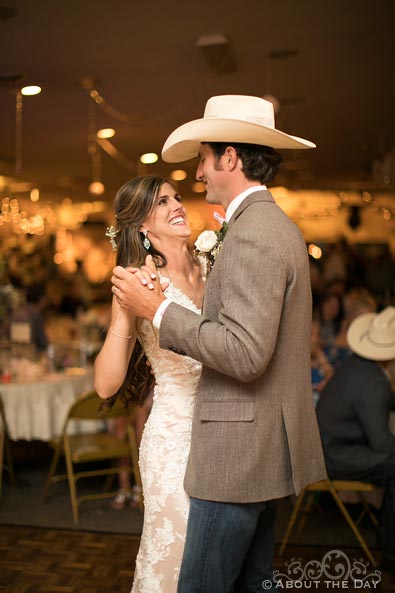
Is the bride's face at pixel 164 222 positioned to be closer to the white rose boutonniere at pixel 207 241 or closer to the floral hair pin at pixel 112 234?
the floral hair pin at pixel 112 234

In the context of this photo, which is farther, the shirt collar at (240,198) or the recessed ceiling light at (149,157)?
the recessed ceiling light at (149,157)

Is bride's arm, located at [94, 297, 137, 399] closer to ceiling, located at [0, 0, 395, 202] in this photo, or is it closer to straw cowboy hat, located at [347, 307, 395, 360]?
straw cowboy hat, located at [347, 307, 395, 360]

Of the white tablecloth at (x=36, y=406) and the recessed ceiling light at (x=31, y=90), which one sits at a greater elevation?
the recessed ceiling light at (x=31, y=90)

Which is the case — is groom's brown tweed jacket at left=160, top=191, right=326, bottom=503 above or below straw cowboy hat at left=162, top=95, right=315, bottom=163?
below

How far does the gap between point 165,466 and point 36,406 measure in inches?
119

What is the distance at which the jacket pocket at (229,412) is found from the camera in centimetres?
187

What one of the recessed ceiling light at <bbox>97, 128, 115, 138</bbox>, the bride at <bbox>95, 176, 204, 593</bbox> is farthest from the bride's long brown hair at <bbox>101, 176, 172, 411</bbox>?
Result: the recessed ceiling light at <bbox>97, 128, 115, 138</bbox>

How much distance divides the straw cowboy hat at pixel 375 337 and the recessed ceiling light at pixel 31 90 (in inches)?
162

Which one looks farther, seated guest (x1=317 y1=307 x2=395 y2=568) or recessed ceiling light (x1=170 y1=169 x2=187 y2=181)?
recessed ceiling light (x1=170 y1=169 x2=187 y2=181)

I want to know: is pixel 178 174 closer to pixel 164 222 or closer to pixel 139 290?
pixel 164 222

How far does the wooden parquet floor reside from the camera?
351cm

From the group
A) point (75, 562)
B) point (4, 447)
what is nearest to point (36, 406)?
point (4, 447)

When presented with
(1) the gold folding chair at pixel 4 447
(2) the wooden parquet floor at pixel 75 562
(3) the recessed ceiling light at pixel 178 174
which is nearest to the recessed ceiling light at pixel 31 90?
(1) the gold folding chair at pixel 4 447

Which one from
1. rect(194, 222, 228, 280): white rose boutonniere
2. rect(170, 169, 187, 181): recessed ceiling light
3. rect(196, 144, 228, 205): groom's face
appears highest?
rect(170, 169, 187, 181): recessed ceiling light
